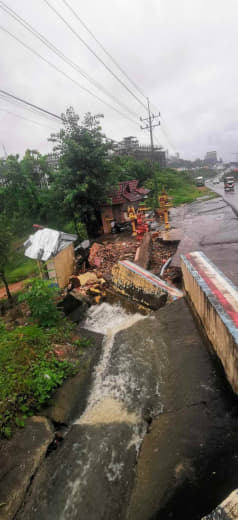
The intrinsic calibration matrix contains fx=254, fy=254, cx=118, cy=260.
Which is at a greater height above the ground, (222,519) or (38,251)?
(38,251)

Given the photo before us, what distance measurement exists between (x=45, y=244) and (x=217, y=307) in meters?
8.08

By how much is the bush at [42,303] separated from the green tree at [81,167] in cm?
795

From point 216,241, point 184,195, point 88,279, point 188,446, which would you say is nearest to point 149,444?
point 188,446

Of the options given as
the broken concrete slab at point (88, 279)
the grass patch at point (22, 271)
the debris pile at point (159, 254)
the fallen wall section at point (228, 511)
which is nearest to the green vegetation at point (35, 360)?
the broken concrete slab at point (88, 279)

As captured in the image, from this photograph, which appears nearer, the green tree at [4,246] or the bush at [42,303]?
the bush at [42,303]

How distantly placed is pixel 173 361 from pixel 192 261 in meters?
2.88

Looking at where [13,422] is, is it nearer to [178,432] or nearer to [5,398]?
[5,398]

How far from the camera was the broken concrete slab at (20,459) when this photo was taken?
3.59 meters

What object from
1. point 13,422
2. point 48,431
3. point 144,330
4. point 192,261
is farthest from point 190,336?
point 13,422

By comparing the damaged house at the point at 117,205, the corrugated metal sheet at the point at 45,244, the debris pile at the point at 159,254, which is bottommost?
the debris pile at the point at 159,254

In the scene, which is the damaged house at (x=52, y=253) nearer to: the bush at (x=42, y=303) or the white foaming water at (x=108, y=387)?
the bush at (x=42, y=303)

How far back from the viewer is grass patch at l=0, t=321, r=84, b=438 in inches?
186

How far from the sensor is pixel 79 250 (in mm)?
14156

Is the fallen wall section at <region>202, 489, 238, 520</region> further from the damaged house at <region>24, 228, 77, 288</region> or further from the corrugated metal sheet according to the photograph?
the corrugated metal sheet
